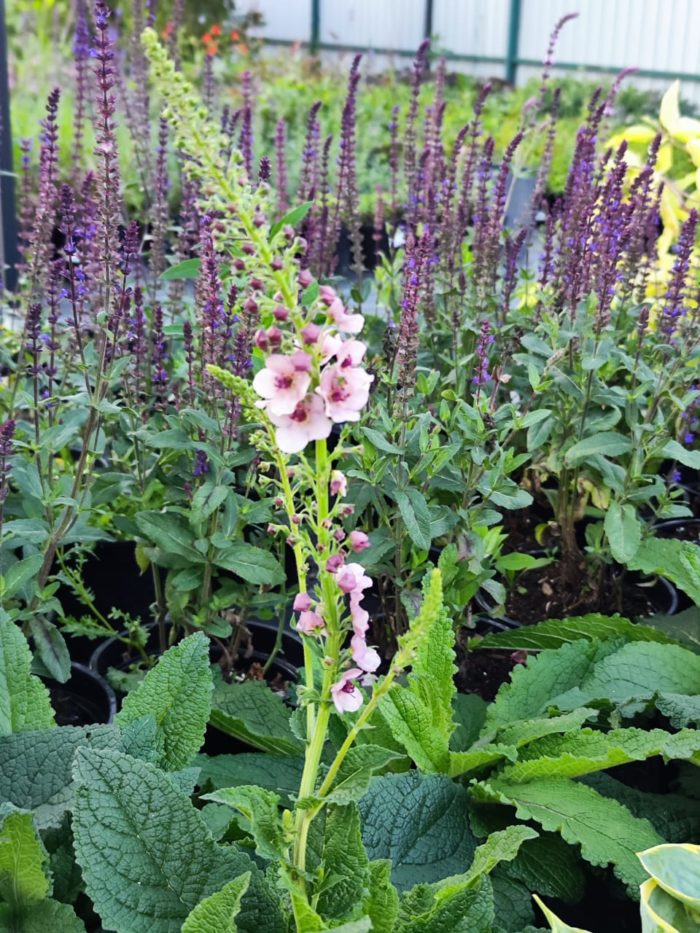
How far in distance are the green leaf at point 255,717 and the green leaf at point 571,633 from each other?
492mm

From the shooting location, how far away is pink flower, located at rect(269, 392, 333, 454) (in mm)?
943

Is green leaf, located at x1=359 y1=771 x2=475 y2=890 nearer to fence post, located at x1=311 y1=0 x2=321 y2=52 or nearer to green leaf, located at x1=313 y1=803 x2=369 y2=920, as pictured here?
green leaf, located at x1=313 y1=803 x2=369 y2=920

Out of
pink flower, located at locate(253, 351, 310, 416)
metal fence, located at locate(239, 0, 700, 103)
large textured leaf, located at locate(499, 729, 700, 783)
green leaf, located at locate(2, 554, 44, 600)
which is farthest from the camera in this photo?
metal fence, located at locate(239, 0, 700, 103)

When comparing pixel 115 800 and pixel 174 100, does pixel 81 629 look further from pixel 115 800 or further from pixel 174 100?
pixel 174 100

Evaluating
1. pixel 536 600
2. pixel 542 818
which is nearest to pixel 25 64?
pixel 536 600

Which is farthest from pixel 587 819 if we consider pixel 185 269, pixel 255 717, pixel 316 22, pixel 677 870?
pixel 316 22

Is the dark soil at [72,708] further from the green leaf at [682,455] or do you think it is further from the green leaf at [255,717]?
the green leaf at [682,455]

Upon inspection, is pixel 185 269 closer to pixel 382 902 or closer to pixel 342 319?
pixel 342 319

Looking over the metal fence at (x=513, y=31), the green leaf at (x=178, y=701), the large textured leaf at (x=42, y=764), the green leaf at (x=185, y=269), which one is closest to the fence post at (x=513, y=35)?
the metal fence at (x=513, y=31)

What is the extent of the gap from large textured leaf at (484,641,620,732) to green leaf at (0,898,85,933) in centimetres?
81

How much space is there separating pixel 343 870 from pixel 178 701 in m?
0.43

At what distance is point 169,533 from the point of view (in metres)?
1.96

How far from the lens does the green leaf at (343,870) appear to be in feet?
4.06

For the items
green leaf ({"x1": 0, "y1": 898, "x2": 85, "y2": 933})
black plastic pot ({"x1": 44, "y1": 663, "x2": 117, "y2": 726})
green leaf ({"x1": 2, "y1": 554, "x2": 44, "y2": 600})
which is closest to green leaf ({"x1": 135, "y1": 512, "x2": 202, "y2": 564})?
green leaf ({"x1": 2, "y1": 554, "x2": 44, "y2": 600})
